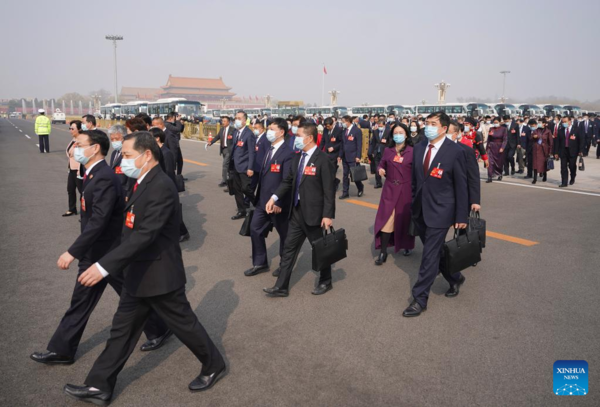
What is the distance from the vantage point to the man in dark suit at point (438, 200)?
436cm

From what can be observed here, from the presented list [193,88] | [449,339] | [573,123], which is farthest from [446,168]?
[193,88]

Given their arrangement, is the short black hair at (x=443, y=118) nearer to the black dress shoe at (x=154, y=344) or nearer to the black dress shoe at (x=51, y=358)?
the black dress shoe at (x=154, y=344)

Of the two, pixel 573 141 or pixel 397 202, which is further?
pixel 573 141

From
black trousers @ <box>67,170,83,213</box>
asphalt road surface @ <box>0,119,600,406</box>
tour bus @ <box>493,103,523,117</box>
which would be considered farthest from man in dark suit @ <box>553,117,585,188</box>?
tour bus @ <box>493,103,523,117</box>

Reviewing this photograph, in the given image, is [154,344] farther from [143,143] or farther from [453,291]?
[453,291]

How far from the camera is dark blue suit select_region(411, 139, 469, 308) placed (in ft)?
14.3

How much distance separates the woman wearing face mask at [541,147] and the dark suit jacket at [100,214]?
12.1 metres

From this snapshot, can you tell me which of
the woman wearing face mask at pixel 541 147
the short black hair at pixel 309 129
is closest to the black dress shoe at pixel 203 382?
the short black hair at pixel 309 129

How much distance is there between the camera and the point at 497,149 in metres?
13.6

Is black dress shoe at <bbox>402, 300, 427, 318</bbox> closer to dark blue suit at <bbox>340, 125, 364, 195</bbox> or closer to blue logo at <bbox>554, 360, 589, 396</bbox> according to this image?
blue logo at <bbox>554, 360, 589, 396</bbox>

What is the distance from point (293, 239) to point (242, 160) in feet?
11.9

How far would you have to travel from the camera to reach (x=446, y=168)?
4.40m

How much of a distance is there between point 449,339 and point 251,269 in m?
2.49

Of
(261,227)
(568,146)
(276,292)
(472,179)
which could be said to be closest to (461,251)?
(472,179)
